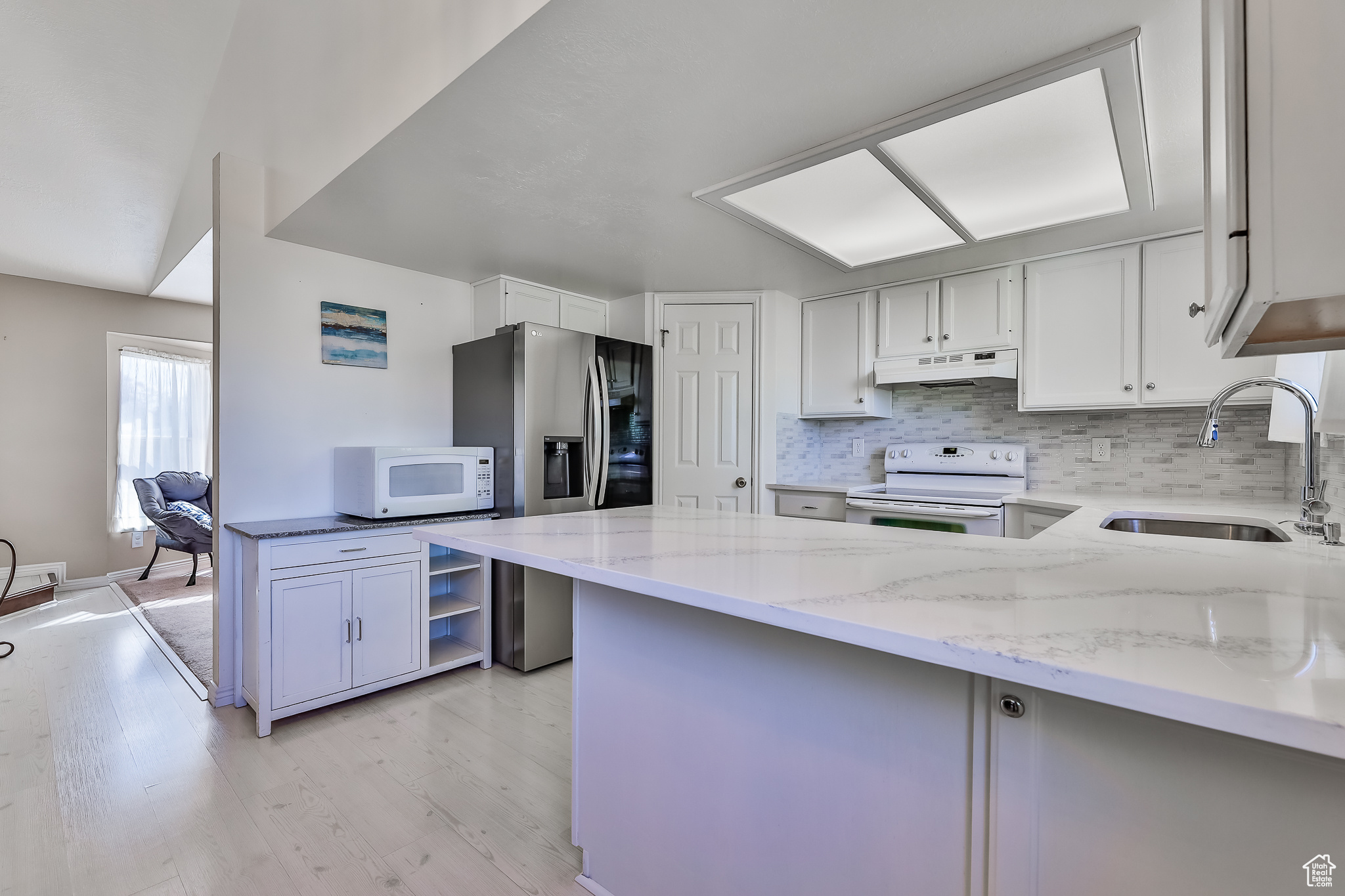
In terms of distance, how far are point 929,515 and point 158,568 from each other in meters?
6.20

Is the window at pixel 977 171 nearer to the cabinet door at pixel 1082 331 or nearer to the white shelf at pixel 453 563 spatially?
the cabinet door at pixel 1082 331

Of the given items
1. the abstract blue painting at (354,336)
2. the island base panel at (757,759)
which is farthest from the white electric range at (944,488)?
the abstract blue painting at (354,336)

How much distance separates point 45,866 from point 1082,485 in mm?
4267

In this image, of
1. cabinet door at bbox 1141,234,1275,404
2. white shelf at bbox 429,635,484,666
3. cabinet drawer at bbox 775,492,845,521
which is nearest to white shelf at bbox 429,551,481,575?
white shelf at bbox 429,635,484,666

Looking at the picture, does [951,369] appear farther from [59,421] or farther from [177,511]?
[59,421]

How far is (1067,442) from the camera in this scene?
10.3 ft

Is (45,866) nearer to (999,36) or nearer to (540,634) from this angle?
(540,634)

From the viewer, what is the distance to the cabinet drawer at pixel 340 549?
240 cm

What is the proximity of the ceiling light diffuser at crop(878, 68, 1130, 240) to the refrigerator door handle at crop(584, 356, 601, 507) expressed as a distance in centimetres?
189

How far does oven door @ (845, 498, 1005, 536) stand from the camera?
2.87 meters

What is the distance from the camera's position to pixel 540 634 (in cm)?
305

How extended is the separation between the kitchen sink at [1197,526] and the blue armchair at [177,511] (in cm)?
533

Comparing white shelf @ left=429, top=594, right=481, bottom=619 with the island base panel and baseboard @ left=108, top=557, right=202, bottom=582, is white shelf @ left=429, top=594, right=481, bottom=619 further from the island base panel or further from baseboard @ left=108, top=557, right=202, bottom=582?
baseboard @ left=108, top=557, right=202, bottom=582

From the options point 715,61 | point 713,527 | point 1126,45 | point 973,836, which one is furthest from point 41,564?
point 1126,45
